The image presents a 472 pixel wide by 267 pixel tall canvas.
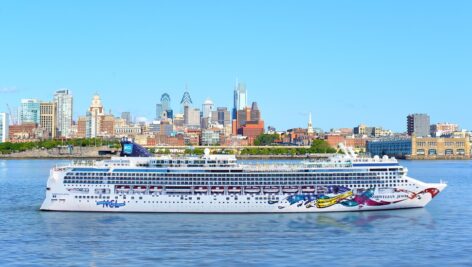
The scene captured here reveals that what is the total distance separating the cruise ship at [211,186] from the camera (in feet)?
130

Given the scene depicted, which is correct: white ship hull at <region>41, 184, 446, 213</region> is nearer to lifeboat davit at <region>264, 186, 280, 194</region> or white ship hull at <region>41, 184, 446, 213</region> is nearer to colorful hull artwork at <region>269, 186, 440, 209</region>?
colorful hull artwork at <region>269, 186, 440, 209</region>

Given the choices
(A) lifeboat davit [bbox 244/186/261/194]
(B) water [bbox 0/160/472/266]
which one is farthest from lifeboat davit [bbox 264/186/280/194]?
(B) water [bbox 0/160/472/266]

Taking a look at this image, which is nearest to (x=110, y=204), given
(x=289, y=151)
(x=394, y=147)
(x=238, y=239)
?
(x=238, y=239)

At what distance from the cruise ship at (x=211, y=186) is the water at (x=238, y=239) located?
0.81 m

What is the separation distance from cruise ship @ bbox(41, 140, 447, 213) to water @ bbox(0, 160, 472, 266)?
0.81 m

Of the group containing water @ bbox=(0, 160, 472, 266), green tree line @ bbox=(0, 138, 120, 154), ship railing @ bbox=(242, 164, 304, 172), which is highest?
green tree line @ bbox=(0, 138, 120, 154)

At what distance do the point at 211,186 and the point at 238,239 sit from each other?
26.7 ft

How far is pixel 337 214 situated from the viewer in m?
39.6

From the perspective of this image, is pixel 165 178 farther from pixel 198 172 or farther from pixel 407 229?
pixel 407 229

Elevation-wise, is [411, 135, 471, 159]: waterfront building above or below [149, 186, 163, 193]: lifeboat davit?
above

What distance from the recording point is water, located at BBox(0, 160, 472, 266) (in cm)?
2788

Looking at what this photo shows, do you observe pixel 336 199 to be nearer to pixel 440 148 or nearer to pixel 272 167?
pixel 272 167

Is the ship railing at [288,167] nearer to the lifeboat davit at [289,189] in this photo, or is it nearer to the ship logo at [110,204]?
the lifeboat davit at [289,189]

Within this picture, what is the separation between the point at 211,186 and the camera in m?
39.6
